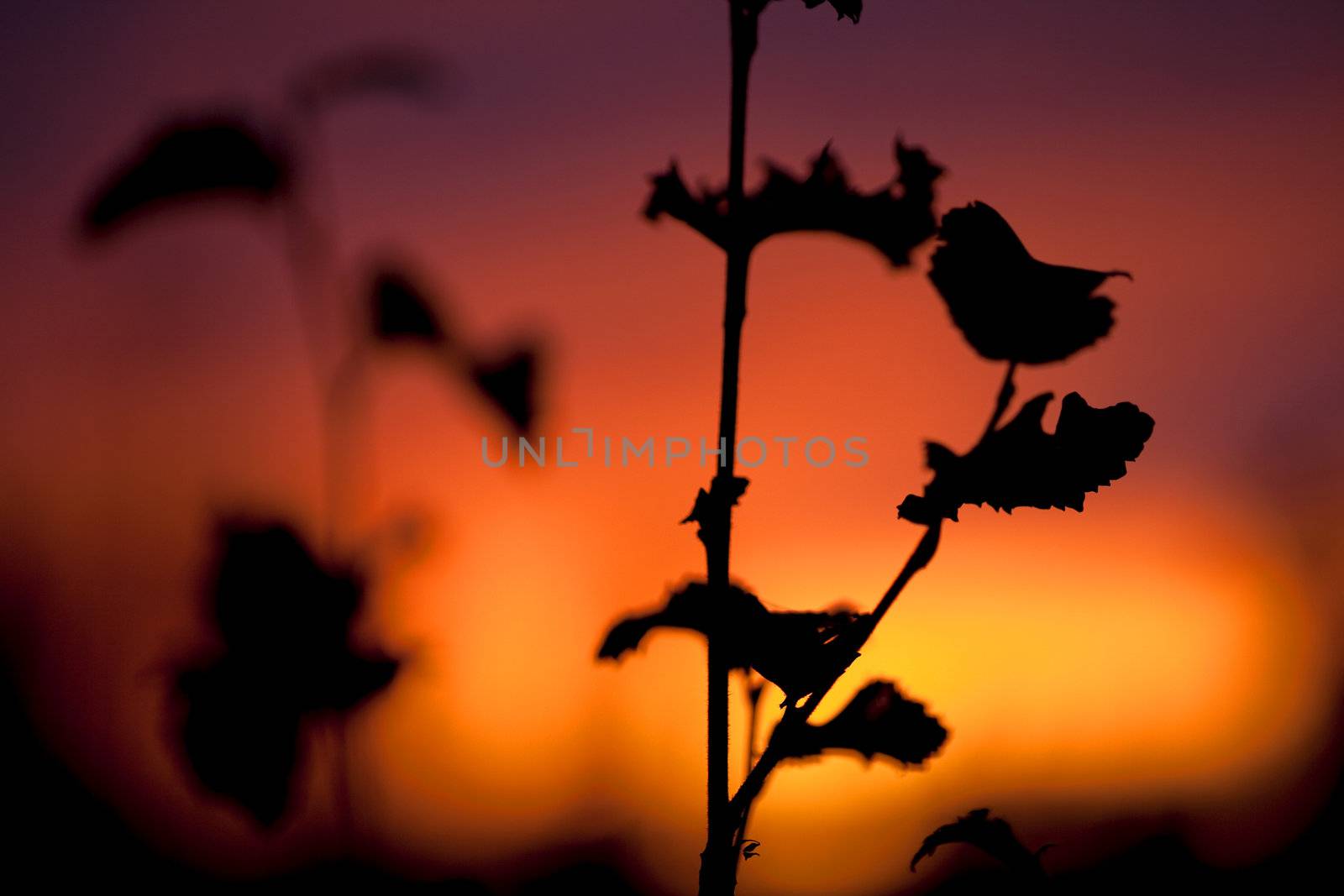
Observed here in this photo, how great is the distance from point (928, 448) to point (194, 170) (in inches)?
30.2

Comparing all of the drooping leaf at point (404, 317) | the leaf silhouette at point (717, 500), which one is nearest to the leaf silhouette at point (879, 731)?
the leaf silhouette at point (717, 500)

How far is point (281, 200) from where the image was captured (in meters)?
1.06

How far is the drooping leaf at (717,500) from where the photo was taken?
56cm

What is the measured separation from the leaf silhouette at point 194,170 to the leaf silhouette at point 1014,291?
2.30ft

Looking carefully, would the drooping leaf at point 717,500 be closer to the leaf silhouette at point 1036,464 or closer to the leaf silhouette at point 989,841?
the leaf silhouette at point 1036,464

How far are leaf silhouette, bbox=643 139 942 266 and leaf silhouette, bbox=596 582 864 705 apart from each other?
246mm

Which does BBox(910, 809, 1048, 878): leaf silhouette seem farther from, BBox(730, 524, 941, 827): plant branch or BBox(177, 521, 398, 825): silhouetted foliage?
BBox(177, 521, 398, 825): silhouetted foliage

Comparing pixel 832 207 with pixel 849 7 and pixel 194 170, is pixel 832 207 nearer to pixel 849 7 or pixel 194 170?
pixel 849 7

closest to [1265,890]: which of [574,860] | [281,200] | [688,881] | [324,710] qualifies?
[688,881]

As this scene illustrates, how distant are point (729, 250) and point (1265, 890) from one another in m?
1.81

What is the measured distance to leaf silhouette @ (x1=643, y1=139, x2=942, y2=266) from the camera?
64cm

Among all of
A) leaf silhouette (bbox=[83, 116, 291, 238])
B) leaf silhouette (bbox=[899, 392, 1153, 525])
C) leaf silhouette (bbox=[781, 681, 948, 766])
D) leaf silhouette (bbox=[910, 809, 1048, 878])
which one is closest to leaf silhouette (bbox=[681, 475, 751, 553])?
leaf silhouette (bbox=[899, 392, 1153, 525])

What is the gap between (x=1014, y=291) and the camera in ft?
1.95

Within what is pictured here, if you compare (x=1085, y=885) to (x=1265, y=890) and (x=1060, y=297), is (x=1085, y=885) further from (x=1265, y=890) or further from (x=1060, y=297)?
(x=1060, y=297)
